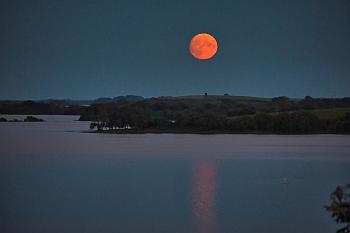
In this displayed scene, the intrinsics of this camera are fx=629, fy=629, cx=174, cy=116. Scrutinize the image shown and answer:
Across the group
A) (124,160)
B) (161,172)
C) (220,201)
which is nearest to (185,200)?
(220,201)

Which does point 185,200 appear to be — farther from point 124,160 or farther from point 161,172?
point 124,160

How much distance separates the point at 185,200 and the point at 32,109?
433 ft

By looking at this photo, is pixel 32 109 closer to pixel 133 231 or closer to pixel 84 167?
pixel 84 167

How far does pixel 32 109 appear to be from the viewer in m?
150

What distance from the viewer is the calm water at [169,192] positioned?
1838 centimetres

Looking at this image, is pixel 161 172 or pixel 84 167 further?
pixel 84 167

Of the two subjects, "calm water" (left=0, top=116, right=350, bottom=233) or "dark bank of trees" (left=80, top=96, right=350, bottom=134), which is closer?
"calm water" (left=0, top=116, right=350, bottom=233)

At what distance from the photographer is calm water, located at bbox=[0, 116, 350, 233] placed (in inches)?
723

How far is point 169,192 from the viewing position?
25000mm

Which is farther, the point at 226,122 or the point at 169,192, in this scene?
the point at 226,122

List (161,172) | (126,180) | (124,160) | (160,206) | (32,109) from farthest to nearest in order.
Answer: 1. (32,109)
2. (124,160)
3. (161,172)
4. (126,180)
5. (160,206)

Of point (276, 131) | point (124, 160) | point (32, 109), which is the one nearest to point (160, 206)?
point (124, 160)

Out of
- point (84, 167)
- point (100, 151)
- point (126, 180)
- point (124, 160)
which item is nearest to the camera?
point (126, 180)

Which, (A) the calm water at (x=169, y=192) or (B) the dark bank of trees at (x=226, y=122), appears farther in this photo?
(B) the dark bank of trees at (x=226, y=122)
